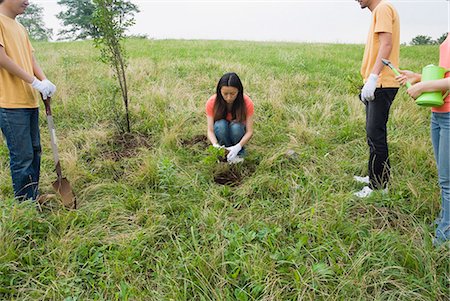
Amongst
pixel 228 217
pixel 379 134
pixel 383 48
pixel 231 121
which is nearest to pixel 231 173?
pixel 231 121

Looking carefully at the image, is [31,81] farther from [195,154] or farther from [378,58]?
[378,58]

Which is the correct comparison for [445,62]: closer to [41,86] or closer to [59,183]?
[41,86]

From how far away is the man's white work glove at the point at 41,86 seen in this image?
2.33m

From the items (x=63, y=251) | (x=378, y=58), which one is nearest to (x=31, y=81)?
(x=63, y=251)

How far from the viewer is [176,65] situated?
6.92m

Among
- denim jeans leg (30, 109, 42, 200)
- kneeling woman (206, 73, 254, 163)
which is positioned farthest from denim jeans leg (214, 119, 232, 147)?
denim jeans leg (30, 109, 42, 200)

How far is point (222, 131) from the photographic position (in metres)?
3.37

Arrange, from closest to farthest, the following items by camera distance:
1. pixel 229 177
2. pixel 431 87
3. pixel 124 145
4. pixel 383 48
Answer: pixel 431 87 < pixel 383 48 < pixel 229 177 < pixel 124 145

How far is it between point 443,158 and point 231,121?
2020 mm

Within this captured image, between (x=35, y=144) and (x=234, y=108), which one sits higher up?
(x=234, y=108)

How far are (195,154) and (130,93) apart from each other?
2.27 meters

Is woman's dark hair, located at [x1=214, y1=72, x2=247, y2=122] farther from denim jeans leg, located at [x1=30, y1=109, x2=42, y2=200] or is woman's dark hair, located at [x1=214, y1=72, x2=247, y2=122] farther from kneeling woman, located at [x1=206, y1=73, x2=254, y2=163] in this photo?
denim jeans leg, located at [x1=30, y1=109, x2=42, y2=200]

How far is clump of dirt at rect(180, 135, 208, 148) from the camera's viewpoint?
12.1ft

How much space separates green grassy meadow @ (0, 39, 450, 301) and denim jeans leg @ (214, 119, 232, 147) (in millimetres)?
263
